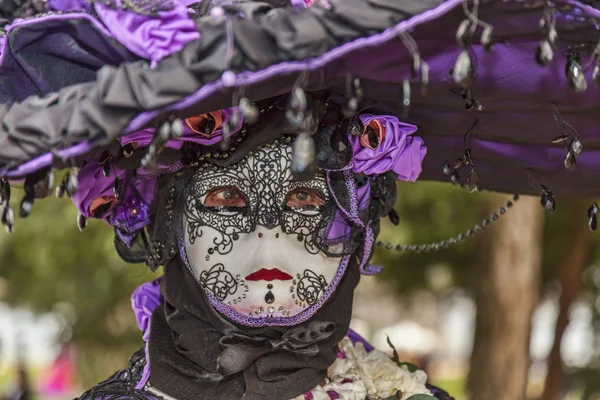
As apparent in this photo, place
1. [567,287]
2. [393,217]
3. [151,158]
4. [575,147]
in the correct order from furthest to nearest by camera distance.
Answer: [567,287] < [393,217] < [575,147] < [151,158]

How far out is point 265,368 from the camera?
2189mm

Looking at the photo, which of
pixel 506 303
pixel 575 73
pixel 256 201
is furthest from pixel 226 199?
pixel 506 303

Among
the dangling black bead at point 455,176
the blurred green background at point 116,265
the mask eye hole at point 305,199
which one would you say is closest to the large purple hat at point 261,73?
the mask eye hole at point 305,199

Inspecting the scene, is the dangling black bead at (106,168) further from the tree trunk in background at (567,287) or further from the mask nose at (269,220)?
the tree trunk in background at (567,287)

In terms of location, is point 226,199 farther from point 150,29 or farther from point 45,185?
point 150,29

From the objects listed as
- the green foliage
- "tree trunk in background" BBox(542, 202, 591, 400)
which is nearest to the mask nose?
the green foliage

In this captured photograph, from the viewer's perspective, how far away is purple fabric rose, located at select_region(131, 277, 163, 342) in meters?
2.47

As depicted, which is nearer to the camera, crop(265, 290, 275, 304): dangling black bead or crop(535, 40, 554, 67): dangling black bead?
crop(535, 40, 554, 67): dangling black bead

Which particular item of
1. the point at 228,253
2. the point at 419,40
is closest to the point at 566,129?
the point at 419,40

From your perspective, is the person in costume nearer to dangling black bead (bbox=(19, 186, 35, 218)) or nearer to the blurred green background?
dangling black bead (bbox=(19, 186, 35, 218))

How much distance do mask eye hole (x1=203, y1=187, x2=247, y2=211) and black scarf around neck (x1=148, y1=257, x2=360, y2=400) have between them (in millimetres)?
217

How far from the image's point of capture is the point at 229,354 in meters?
2.16

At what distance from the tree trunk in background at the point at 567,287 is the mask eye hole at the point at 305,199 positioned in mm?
3364

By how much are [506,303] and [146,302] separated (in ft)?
9.76
